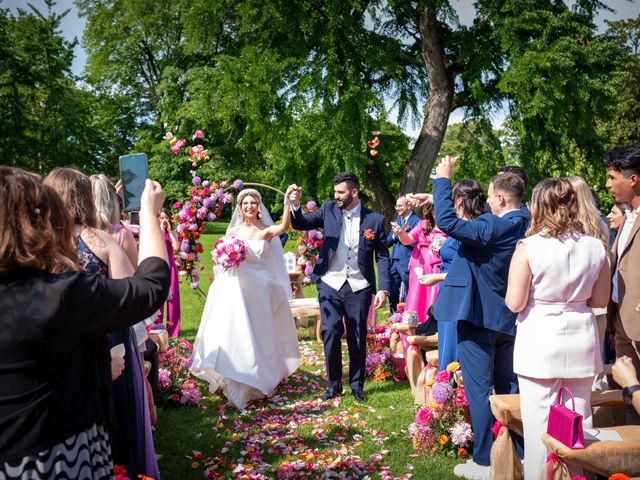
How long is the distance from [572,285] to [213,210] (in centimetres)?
544

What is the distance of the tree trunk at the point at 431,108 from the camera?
1531 centimetres

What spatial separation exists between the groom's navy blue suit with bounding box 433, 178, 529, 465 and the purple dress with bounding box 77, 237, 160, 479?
2.31 metres

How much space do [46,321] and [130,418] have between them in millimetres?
1908

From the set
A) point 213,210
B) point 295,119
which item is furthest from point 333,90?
point 213,210

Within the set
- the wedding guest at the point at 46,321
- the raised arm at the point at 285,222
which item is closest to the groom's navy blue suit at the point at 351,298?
the raised arm at the point at 285,222

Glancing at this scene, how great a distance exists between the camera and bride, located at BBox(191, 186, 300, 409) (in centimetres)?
634

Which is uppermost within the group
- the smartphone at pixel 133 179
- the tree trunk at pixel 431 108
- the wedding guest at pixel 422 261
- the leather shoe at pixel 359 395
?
the tree trunk at pixel 431 108

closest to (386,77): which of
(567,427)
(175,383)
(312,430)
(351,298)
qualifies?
(351,298)

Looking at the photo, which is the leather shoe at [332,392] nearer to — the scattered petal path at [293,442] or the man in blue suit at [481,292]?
the scattered petal path at [293,442]

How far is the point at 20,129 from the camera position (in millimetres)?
24984

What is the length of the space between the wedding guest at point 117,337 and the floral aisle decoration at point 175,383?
232 cm

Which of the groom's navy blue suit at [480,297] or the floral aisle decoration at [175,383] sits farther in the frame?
the floral aisle decoration at [175,383]

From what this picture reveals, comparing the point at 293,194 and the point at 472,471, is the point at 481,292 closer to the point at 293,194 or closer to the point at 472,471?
the point at 472,471

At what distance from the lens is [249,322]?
255 inches
